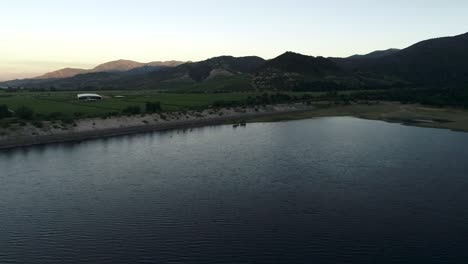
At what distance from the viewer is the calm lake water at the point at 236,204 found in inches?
1470

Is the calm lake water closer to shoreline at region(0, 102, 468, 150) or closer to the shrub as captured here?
shoreline at region(0, 102, 468, 150)

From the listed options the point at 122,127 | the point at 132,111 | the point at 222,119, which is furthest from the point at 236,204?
the point at 222,119

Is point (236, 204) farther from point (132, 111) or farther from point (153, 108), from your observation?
point (153, 108)

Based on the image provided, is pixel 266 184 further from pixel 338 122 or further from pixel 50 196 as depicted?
pixel 338 122

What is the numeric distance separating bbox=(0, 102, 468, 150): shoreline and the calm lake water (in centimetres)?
1181

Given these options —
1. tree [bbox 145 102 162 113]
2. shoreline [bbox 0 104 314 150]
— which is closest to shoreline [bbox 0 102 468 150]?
shoreline [bbox 0 104 314 150]

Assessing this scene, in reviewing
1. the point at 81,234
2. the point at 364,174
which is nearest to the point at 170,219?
the point at 81,234

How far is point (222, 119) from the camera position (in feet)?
468

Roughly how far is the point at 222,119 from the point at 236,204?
311 feet

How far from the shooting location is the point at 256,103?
174 metres

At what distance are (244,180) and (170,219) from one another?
17.5 meters

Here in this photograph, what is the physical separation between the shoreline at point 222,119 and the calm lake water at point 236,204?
38.7 ft

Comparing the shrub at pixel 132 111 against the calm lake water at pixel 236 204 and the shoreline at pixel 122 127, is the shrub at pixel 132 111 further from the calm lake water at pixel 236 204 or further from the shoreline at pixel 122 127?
the calm lake water at pixel 236 204

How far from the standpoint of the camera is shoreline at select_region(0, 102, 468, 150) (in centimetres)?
9925
